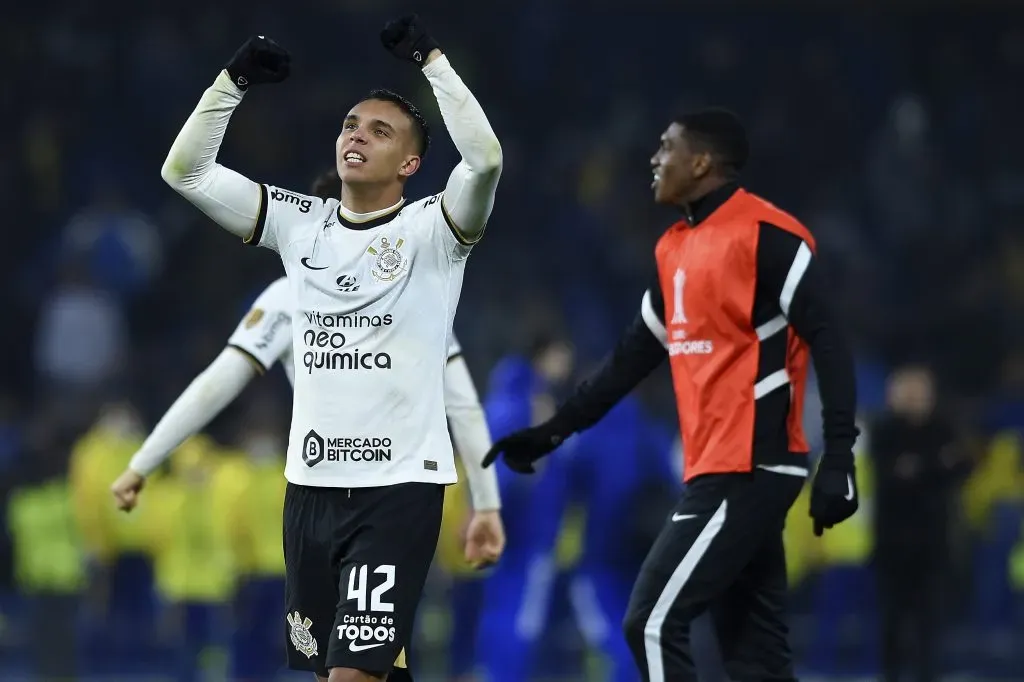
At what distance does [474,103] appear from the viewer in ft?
18.4

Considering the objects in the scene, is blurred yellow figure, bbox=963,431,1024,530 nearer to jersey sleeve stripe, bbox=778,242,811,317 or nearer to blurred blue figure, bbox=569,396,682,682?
blurred blue figure, bbox=569,396,682,682

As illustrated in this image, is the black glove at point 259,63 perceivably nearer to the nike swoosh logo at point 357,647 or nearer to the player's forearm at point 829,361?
the nike swoosh logo at point 357,647

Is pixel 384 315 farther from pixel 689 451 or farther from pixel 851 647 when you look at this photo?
pixel 851 647

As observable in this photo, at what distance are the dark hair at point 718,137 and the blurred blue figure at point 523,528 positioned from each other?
4.61 meters

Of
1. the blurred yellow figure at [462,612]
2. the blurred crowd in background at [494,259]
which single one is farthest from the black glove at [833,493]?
the blurred yellow figure at [462,612]

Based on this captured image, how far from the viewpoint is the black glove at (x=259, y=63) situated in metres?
5.83

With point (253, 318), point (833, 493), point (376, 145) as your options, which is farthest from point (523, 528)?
point (376, 145)

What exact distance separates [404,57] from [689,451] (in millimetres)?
1777

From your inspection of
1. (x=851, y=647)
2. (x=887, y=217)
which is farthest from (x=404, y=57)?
(x=887, y=217)

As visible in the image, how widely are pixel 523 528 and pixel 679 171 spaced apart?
203 inches

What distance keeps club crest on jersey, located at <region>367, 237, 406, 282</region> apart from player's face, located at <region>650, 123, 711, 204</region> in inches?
49.0

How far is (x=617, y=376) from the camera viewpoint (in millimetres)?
6789

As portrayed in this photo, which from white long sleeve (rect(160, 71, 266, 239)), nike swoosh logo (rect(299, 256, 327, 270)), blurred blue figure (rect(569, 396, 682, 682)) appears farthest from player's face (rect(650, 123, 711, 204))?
blurred blue figure (rect(569, 396, 682, 682))

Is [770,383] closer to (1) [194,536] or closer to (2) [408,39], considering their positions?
(2) [408,39]
